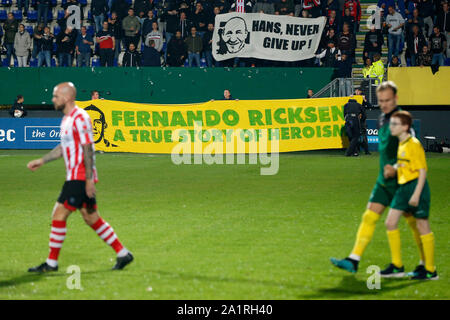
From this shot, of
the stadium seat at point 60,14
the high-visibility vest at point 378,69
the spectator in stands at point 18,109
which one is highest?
the stadium seat at point 60,14

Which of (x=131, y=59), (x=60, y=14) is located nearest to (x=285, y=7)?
(x=131, y=59)

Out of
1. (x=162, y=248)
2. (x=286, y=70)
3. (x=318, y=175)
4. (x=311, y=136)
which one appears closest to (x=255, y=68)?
(x=286, y=70)

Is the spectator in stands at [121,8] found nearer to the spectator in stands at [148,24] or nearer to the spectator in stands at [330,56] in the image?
the spectator in stands at [148,24]

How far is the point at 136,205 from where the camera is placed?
1408 centimetres

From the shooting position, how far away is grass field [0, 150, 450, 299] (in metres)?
7.68

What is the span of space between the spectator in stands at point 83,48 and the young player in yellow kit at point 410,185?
23317 millimetres

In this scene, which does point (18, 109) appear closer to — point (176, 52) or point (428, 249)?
→ point (176, 52)


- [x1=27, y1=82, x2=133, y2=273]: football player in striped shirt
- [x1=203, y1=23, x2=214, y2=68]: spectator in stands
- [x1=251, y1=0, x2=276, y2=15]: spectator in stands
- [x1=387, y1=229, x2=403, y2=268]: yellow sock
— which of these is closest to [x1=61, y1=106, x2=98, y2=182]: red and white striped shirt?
[x1=27, y1=82, x2=133, y2=273]: football player in striped shirt

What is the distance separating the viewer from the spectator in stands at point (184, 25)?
29.1 metres

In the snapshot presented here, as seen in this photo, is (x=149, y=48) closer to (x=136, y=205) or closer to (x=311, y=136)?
(x=311, y=136)

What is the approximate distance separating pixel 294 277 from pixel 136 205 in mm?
6432

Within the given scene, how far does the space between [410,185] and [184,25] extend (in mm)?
22318

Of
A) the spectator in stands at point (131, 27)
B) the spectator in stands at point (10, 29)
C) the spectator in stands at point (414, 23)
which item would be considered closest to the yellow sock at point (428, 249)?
the spectator in stands at point (414, 23)

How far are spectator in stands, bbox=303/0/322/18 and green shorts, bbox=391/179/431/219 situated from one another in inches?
844
